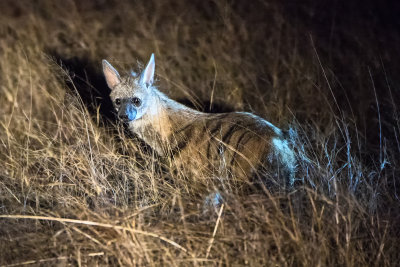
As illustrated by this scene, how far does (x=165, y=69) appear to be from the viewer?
6.28 metres

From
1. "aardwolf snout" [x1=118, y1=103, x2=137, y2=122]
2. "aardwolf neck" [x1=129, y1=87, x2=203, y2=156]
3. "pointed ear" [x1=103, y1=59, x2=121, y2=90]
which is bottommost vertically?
"aardwolf neck" [x1=129, y1=87, x2=203, y2=156]

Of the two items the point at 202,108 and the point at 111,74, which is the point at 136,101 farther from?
the point at 202,108

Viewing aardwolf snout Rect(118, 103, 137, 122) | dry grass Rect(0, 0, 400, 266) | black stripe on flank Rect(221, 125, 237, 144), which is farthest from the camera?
aardwolf snout Rect(118, 103, 137, 122)

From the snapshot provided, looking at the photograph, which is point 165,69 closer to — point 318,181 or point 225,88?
point 225,88

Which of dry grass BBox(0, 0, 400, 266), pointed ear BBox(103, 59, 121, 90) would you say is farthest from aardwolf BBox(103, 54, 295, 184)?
dry grass BBox(0, 0, 400, 266)

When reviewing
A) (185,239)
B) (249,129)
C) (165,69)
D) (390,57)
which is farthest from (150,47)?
(185,239)

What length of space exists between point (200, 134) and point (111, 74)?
3.92ft

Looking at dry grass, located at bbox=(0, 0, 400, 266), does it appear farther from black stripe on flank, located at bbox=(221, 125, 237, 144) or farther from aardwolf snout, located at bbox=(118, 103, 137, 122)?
black stripe on flank, located at bbox=(221, 125, 237, 144)

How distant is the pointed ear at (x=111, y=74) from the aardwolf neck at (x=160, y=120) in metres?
0.39

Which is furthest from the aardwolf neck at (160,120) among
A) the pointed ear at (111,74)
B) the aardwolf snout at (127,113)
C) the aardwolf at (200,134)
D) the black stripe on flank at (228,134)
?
the black stripe on flank at (228,134)

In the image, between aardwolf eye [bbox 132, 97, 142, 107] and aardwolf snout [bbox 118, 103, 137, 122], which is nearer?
aardwolf snout [bbox 118, 103, 137, 122]

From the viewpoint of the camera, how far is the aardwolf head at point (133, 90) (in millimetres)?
4797

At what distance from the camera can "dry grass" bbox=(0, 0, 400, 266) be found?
290cm

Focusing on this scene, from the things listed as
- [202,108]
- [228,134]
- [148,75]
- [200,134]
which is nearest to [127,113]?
[148,75]
